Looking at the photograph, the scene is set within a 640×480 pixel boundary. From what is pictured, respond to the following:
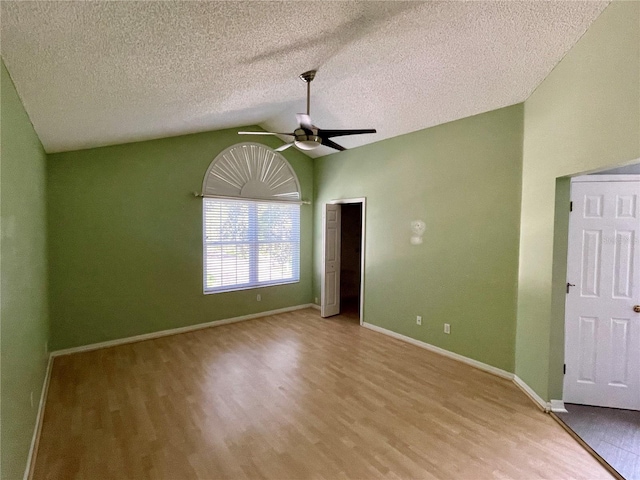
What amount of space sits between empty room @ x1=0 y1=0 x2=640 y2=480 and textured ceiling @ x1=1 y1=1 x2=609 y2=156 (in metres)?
0.02

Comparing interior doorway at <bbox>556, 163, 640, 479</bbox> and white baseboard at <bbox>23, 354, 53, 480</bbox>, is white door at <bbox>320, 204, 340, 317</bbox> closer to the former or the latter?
interior doorway at <bbox>556, 163, 640, 479</bbox>

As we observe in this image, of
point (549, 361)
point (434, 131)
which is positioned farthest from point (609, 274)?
point (434, 131)

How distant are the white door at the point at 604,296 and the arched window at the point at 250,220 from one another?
4104 mm

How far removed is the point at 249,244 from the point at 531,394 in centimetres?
421

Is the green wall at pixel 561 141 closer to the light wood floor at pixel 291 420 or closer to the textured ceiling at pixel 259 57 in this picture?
the textured ceiling at pixel 259 57

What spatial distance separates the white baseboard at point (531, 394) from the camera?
2723 mm

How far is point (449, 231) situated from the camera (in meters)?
3.83

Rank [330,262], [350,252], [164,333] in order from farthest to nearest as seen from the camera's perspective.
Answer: [350,252]
[330,262]
[164,333]

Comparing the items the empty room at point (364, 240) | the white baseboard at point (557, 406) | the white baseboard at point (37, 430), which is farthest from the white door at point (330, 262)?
the white baseboard at point (37, 430)

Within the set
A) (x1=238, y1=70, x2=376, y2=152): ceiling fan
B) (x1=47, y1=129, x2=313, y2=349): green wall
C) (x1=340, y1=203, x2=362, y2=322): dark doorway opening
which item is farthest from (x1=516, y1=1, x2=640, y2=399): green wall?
(x1=340, y1=203, x2=362, y2=322): dark doorway opening

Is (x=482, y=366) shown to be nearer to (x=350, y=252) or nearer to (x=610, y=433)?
(x=610, y=433)

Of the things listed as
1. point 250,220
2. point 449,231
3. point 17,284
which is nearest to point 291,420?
point 17,284

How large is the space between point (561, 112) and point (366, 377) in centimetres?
302

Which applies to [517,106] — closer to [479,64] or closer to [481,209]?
[479,64]
